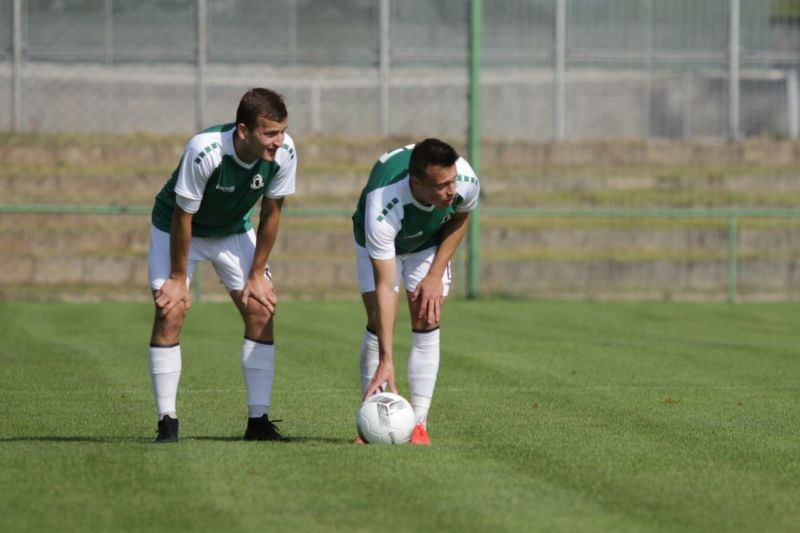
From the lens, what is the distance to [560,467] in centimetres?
675

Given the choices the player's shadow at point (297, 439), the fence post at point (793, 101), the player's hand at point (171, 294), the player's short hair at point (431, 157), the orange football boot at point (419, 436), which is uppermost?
the fence post at point (793, 101)

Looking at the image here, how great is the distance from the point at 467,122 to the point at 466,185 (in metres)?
13.5

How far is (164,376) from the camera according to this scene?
7527 mm

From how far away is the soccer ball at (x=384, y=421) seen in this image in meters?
7.35

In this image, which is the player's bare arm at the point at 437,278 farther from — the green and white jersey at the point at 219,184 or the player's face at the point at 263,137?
the player's face at the point at 263,137

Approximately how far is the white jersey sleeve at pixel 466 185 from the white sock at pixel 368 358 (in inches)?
37.5

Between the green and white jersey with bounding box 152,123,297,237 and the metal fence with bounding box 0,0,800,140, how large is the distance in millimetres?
14594

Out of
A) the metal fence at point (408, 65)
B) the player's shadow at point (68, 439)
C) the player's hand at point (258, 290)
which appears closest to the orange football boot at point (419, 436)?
the player's hand at point (258, 290)

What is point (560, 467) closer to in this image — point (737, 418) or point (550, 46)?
point (737, 418)

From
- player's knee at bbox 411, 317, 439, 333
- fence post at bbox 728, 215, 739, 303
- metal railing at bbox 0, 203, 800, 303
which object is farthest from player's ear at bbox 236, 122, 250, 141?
fence post at bbox 728, 215, 739, 303

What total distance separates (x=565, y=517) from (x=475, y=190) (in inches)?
96.0

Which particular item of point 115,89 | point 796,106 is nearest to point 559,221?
point 796,106

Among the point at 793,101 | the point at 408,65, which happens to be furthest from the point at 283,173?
the point at 793,101

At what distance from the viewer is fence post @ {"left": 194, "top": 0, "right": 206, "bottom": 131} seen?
2195 cm
